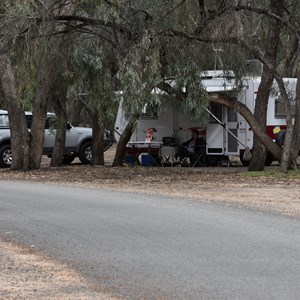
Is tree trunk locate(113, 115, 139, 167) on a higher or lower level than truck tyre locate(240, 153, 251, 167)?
higher

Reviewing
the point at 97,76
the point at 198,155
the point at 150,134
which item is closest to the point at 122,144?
the point at 150,134

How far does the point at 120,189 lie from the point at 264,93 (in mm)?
7490

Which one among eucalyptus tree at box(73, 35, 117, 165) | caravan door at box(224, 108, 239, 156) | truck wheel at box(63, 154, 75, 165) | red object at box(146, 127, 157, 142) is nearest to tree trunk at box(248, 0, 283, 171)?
caravan door at box(224, 108, 239, 156)

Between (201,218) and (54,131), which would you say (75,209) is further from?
(54,131)

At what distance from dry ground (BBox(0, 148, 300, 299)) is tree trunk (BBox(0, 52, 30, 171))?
682 millimetres

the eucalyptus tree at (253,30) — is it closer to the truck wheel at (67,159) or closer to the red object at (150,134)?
the red object at (150,134)

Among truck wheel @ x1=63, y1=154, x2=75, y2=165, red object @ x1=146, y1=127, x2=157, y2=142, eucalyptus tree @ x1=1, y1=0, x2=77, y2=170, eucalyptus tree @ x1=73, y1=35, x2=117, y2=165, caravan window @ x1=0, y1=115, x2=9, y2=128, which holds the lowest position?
truck wheel @ x1=63, y1=154, x2=75, y2=165

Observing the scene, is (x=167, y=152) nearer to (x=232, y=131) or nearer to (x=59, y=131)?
(x=232, y=131)

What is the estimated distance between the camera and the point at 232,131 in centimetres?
2677

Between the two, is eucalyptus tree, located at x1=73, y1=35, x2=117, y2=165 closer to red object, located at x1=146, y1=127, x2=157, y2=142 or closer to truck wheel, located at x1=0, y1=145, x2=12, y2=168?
red object, located at x1=146, y1=127, x2=157, y2=142

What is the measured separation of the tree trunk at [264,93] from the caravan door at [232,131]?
280 centimetres

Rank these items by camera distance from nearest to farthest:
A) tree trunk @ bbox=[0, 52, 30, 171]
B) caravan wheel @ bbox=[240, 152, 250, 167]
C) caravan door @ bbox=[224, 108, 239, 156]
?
tree trunk @ bbox=[0, 52, 30, 171] < caravan door @ bbox=[224, 108, 239, 156] < caravan wheel @ bbox=[240, 152, 250, 167]

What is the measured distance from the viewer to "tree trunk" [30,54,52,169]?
965 inches

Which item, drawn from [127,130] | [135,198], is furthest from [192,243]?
[127,130]
